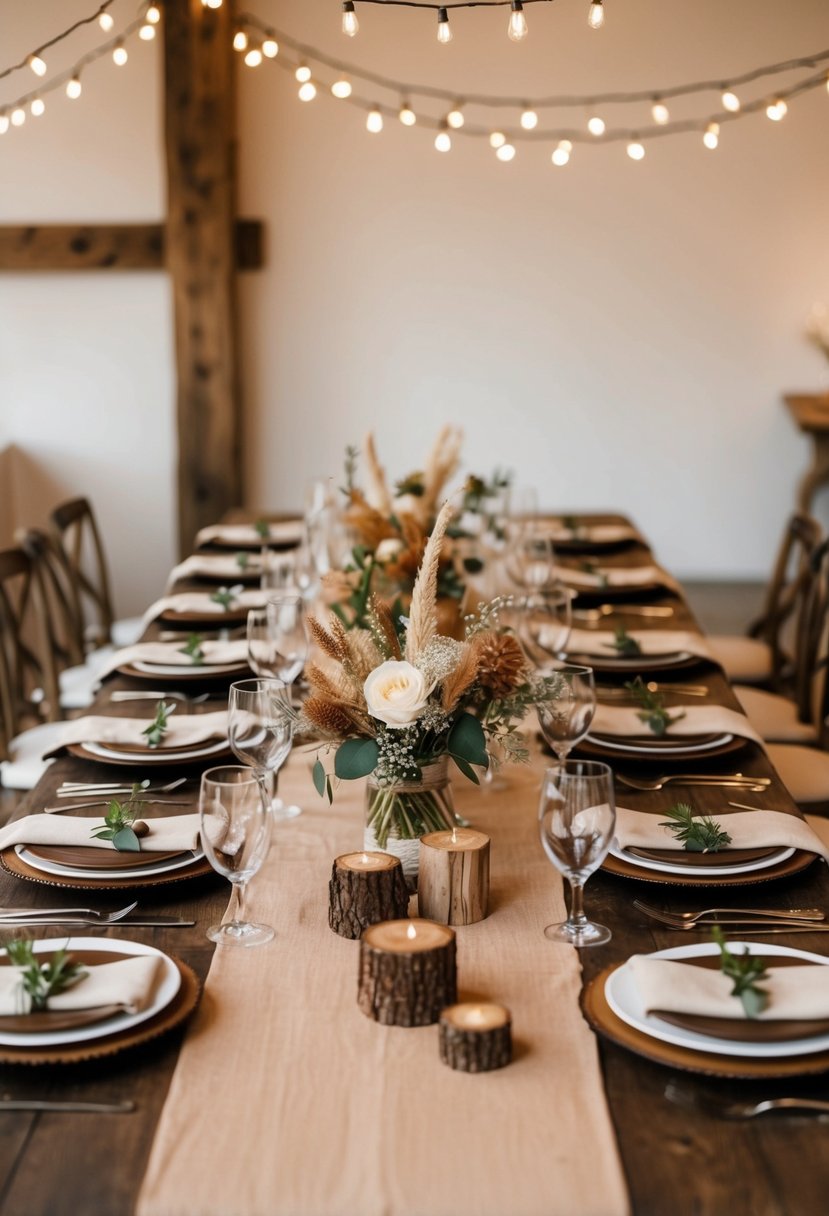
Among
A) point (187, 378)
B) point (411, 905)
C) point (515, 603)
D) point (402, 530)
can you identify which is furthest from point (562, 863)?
point (187, 378)

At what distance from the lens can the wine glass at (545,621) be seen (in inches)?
92.3

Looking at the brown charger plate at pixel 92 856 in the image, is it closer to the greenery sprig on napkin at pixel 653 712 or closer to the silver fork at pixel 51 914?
the silver fork at pixel 51 914

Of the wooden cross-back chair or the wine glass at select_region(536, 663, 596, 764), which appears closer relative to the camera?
the wine glass at select_region(536, 663, 596, 764)

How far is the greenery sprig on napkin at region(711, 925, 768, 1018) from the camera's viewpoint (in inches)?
48.8

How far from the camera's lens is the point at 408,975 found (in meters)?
1.30

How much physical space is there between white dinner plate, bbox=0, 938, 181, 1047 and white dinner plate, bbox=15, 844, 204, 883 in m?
0.14

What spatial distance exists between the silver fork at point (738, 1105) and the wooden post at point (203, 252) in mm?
4904

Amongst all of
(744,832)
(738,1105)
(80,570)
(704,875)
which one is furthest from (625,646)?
(80,570)

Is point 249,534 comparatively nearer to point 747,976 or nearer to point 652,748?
point 652,748

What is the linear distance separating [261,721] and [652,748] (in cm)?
70

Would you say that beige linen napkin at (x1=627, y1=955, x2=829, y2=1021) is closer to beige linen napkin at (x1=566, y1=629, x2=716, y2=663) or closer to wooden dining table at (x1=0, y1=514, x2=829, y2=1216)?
wooden dining table at (x1=0, y1=514, x2=829, y2=1216)

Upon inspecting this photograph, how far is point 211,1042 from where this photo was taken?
1286 mm

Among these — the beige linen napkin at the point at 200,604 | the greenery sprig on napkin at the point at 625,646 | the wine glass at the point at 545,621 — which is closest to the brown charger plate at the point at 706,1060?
the wine glass at the point at 545,621

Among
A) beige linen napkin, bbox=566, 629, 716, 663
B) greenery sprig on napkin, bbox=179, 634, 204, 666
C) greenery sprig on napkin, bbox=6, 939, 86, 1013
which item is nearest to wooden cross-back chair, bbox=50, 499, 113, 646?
greenery sprig on napkin, bbox=179, 634, 204, 666
